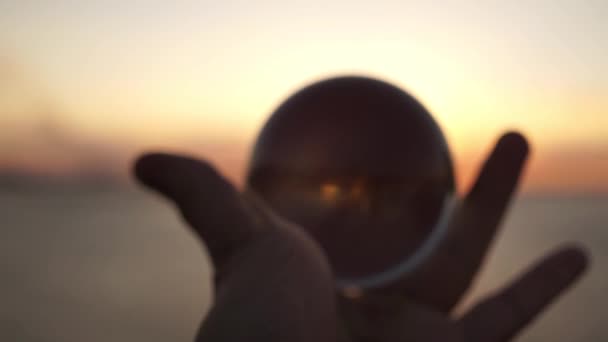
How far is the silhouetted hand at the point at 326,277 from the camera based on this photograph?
4.24ft

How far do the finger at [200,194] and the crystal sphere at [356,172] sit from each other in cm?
46

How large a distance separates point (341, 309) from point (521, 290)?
1.98ft

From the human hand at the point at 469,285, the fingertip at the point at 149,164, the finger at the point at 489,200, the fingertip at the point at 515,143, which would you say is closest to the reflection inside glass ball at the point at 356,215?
the human hand at the point at 469,285

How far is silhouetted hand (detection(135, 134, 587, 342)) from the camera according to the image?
1.29m

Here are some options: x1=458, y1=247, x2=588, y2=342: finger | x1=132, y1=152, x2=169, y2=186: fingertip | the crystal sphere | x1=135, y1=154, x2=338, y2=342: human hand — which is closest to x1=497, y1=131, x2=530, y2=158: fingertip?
the crystal sphere

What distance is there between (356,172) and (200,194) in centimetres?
67

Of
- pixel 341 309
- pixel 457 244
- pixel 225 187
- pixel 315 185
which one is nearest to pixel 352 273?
pixel 341 309

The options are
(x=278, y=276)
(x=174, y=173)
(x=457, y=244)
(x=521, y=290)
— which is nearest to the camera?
(x=174, y=173)

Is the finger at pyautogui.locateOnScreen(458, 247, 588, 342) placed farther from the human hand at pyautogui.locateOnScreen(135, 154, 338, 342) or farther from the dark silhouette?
the human hand at pyautogui.locateOnScreen(135, 154, 338, 342)

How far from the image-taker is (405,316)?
1.79 meters

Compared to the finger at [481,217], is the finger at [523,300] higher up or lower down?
lower down

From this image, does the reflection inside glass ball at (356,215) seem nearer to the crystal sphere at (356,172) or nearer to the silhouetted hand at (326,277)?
the crystal sphere at (356,172)

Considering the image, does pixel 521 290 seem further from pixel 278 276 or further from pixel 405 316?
pixel 278 276

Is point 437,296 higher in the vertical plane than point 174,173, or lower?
lower
